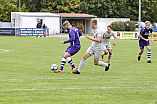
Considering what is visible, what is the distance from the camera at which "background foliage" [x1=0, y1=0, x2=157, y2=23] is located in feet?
241

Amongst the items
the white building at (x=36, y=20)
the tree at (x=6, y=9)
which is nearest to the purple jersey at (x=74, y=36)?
the white building at (x=36, y=20)

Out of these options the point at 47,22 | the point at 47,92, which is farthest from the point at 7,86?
the point at 47,22

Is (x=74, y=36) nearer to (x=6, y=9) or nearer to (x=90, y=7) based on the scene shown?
(x=6, y=9)

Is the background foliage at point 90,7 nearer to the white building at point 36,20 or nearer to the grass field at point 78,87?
the white building at point 36,20

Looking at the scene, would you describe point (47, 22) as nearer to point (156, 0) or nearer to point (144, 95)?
point (156, 0)

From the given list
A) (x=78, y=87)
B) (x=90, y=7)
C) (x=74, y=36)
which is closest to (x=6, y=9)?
(x=90, y=7)

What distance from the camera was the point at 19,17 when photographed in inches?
2409

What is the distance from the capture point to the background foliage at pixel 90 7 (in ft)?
241

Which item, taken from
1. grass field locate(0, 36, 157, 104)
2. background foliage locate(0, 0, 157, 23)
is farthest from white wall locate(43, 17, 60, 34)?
grass field locate(0, 36, 157, 104)

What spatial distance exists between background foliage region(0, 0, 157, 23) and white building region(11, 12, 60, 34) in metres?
10.8

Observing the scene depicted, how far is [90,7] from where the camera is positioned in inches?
3009

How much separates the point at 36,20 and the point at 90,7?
1836cm

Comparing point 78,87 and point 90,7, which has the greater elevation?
point 90,7

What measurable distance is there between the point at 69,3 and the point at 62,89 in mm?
64460
